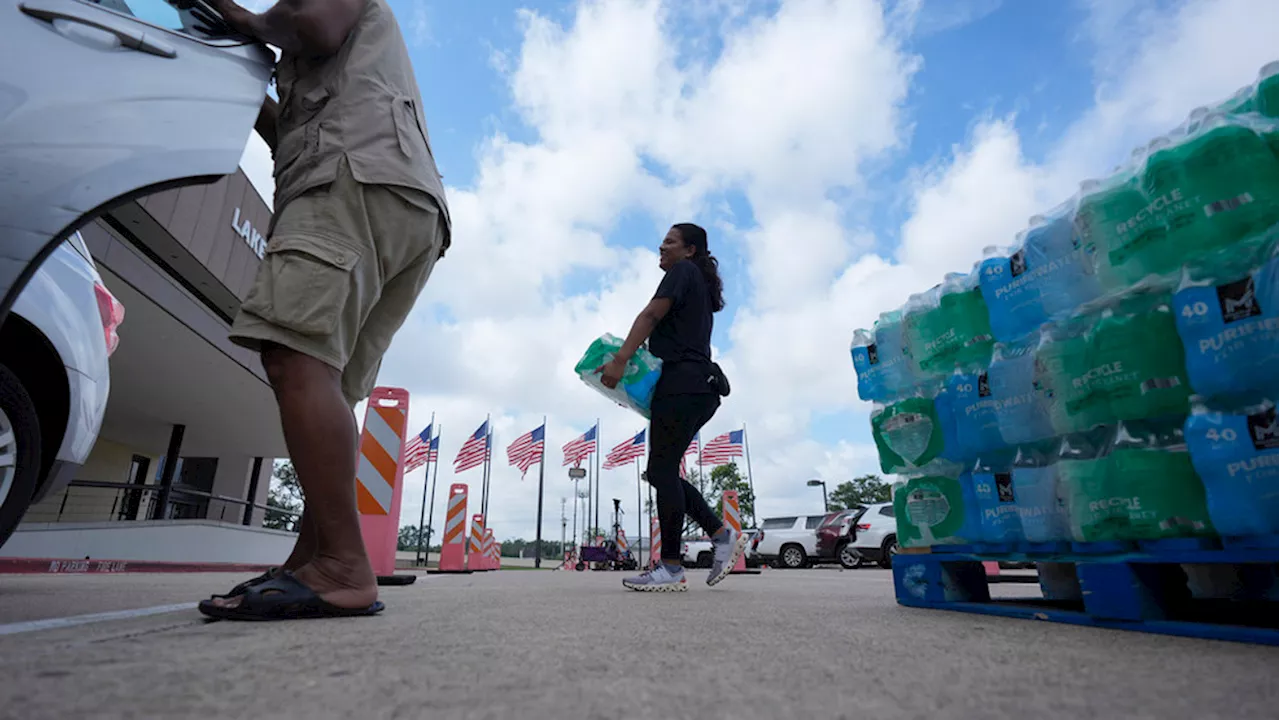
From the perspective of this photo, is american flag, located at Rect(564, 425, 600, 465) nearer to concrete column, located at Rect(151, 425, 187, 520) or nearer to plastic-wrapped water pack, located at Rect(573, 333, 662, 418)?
concrete column, located at Rect(151, 425, 187, 520)

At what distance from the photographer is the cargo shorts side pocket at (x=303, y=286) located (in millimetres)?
1592

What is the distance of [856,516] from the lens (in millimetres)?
16109

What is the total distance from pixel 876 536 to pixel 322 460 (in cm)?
1528

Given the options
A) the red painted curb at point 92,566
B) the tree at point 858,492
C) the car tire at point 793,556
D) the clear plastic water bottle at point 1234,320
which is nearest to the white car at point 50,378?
the clear plastic water bottle at point 1234,320

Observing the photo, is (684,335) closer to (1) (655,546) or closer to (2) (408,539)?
(1) (655,546)

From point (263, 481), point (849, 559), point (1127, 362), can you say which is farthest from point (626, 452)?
point (1127, 362)

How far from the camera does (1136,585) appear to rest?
1618 millimetres

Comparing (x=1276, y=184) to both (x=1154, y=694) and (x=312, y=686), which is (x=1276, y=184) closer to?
(x=1154, y=694)

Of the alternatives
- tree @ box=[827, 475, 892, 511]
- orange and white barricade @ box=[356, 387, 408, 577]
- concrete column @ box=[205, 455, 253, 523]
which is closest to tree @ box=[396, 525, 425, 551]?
tree @ box=[827, 475, 892, 511]

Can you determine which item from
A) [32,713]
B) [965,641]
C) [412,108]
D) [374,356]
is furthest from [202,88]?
[965,641]

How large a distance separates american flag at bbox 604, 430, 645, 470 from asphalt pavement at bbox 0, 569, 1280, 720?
66.8 ft

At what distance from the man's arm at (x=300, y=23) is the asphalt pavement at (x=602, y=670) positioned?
1.49 m

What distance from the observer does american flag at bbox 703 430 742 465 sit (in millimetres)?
21312

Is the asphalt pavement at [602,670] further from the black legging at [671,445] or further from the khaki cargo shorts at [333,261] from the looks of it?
the black legging at [671,445]
